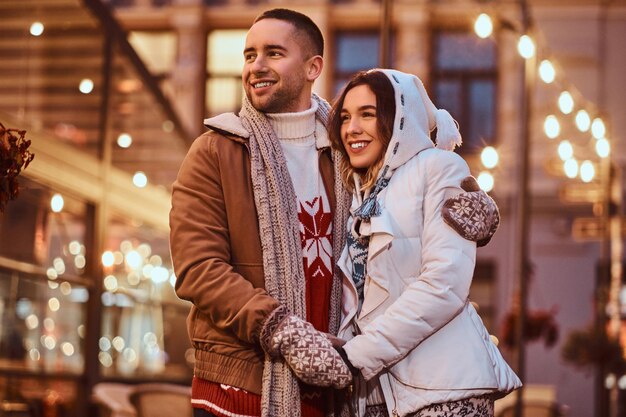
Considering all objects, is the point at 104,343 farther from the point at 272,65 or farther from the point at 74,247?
the point at 272,65

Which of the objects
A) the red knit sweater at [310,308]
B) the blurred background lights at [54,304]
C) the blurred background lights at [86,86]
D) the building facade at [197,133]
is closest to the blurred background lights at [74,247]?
the building facade at [197,133]

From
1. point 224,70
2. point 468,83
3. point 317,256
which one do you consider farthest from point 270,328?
point 224,70

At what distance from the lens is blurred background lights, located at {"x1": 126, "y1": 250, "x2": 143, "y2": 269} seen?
596 inches

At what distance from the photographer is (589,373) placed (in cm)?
2605

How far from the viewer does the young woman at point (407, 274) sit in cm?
466

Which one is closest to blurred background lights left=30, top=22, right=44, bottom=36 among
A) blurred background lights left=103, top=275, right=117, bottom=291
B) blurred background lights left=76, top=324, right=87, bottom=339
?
blurred background lights left=76, top=324, right=87, bottom=339

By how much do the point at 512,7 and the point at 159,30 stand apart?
744cm

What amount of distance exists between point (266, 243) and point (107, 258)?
960cm

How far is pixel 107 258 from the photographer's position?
14.2m

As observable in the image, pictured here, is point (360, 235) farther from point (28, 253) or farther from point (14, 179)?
point (28, 253)

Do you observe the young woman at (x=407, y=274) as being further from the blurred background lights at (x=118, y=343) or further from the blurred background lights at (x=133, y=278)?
the blurred background lights at (x=133, y=278)

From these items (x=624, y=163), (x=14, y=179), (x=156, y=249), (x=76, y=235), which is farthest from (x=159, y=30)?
(x=14, y=179)

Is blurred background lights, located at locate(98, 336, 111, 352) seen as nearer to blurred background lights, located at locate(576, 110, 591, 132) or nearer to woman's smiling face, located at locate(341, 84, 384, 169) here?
blurred background lights, located at locate(576, 110, 591, 132)

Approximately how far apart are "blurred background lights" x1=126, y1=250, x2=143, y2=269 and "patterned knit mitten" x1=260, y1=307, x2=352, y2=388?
10.6 m
